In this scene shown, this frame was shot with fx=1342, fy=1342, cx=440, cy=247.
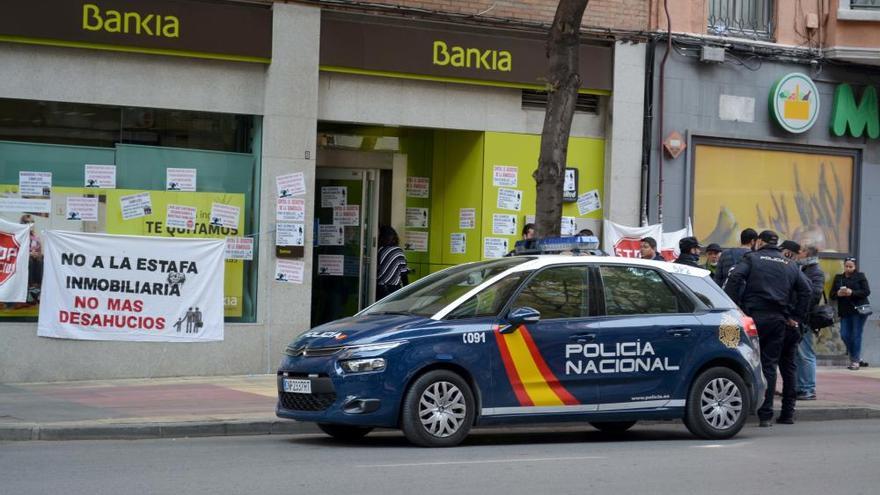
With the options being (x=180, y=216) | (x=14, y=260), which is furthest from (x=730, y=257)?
(x=14, y=260)

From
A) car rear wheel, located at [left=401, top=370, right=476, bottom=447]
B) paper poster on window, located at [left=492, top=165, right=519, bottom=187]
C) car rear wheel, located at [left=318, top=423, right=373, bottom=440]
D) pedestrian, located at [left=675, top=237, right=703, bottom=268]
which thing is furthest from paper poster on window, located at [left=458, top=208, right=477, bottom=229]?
car rear wheel, located at [left=401, top=370, right=476, bottom=447]

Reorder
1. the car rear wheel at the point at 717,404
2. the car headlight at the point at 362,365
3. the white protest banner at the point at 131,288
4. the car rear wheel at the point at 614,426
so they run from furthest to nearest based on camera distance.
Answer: the white protest banner at the point at 131,288
the car rear wheel at the point at 614,426
the car rear wheel at the point at 717,404
the car headlight at the point at 362,365

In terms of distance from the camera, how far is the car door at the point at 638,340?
11.8 m

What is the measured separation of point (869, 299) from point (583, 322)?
1058 centimetres

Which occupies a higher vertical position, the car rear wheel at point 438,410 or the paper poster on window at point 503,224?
the paper poster on window at point 503,224

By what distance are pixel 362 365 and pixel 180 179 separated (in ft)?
21.1

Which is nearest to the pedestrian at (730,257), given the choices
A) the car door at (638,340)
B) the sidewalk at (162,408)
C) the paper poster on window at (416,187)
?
the sidewalk at (162,408)

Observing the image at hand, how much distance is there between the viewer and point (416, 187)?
63.7ft

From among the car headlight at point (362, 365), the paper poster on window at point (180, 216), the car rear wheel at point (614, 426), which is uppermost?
the paper poster on window at point (180, 216)

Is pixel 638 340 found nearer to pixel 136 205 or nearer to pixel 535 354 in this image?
pixel 535 354

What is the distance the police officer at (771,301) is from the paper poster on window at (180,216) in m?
6.67

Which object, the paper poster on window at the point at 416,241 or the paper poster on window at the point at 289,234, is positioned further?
the paper poster on window at the point at 416,241

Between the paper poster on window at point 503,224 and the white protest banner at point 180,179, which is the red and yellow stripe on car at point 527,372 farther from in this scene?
the paper poster on window at point 503,224

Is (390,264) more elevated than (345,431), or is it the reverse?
(390,264)
